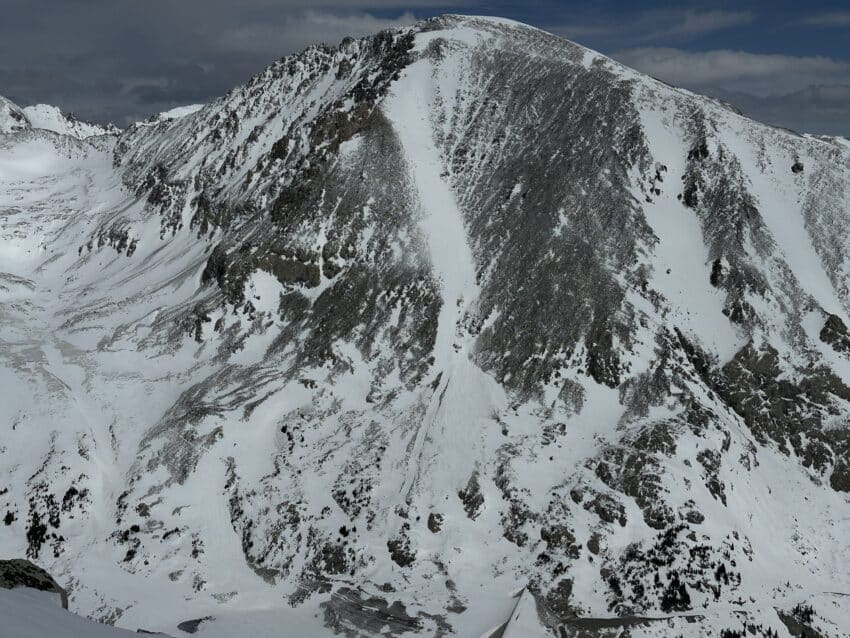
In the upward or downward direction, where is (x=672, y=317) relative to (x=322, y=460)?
upward

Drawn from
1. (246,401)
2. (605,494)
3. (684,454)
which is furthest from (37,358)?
(684,454)

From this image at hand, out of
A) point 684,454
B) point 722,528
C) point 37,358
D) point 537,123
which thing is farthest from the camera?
point 537,123

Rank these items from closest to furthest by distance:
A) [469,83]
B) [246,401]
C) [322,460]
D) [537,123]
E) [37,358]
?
[322,460]
[246,401]
[37,358]
[537,123]
[469,83]

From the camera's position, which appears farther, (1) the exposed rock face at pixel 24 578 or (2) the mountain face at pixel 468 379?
(2) the mountain face at pixel 468 379

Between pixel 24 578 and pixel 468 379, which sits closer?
pixel 24 578

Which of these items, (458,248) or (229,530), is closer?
(229,530)

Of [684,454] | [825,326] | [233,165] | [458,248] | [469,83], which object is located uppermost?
[469,83]

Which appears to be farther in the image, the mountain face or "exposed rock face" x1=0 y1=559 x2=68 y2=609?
the mountain face

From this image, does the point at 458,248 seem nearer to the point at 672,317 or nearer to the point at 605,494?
the point at 672,317
